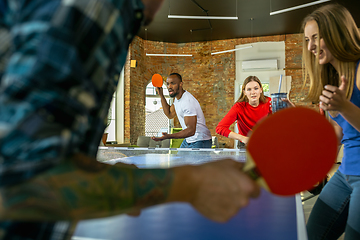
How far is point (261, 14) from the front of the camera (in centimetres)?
734

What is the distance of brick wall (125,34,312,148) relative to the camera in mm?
8609

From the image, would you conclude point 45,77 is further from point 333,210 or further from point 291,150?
point 333,210

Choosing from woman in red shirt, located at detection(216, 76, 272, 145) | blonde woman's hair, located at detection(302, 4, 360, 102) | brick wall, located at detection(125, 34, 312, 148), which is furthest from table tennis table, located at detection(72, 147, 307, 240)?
brick wall, located at detection(125, 34, 312, 148)

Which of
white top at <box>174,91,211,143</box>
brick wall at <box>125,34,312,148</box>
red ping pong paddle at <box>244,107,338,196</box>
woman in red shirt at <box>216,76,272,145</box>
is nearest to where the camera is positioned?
red ping pong paddle at <box>244,107,338,196</box>

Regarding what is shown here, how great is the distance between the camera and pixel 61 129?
0.31m

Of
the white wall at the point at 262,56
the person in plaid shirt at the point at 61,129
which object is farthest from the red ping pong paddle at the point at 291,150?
the white wall at the point at 262,56

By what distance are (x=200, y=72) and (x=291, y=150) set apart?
912 centimetres

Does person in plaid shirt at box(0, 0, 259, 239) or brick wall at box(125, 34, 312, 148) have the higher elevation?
brick wall at box(125, 34, 312, 148)

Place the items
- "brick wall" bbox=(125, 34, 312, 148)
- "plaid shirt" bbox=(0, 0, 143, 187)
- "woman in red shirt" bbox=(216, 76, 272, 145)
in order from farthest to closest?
"brick wall" bbox=(125, 34, 312, 148) → "woman in red shirt" bbox=(216, 76, 272, 145) → "plaid shirt" bbox=(0, 0, 143, 187)

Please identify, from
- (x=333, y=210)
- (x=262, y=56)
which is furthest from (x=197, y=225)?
(x=262, y=56)

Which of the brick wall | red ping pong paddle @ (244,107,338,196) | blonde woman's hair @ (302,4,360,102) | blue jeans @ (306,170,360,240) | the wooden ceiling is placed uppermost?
the wooden ceiling

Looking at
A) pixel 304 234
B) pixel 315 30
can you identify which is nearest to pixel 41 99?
pixel 304 234

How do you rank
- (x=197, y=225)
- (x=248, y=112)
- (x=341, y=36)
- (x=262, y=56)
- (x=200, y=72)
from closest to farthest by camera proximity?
(x=197, y=225), (x=341, y=36), (x=248, y=112), (x=262, y=56), (x=200, y=72)

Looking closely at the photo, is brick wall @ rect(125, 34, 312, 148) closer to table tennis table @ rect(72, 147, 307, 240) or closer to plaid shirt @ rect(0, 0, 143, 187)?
table tennis table @ rect(72, 147, 307, 240)
